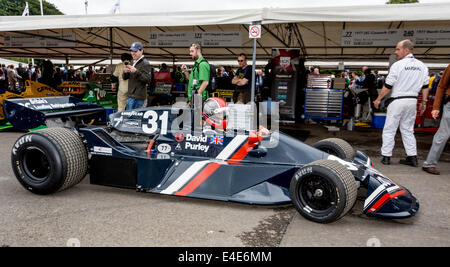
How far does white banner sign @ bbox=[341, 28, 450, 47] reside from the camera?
8430 millimetres

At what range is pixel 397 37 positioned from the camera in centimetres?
855

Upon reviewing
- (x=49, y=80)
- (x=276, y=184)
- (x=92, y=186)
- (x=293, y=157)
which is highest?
(x=49, y=80)

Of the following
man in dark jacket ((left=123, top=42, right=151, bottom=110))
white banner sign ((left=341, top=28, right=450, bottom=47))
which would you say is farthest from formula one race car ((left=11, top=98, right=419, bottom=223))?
white banner sign ((left=341, top=28, right=450, bottom=47))

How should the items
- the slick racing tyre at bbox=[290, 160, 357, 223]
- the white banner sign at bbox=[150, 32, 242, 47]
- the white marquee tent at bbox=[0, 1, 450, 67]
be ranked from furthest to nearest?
the white banner sign at bbox=[150, 32, 242, 47] → the white marquee tent at bbox=[0, 1, 450, 67] → the slick racing tyre at bbox=[290, 160, 357, 223]

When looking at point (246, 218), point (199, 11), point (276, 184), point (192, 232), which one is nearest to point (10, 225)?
point (192, 232)

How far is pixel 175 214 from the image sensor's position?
10.1 feet

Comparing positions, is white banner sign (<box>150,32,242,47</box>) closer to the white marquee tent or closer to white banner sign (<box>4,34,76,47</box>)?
the white marquee tent

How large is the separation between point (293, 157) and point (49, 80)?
8953 millimetres

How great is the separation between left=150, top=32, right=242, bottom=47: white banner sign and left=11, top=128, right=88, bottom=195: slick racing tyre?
24.3 ft

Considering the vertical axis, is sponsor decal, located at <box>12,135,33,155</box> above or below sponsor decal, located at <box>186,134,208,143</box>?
below

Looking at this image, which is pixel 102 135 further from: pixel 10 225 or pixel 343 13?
pixel 343 13

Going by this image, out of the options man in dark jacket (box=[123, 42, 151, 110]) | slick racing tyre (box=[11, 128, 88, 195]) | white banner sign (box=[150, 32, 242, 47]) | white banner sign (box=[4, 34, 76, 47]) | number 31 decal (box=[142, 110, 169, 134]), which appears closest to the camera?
slick racing tyre (box=[11, 128, 88, 195])

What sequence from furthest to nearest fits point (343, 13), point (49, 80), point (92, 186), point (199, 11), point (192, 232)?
point (49, 80) < point (199, 11) < point (343, 13) < point (92, 186) < point (192, 232)

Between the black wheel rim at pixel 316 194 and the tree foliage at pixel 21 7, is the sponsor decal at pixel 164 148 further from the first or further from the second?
the tree foliage at pixel 21 7
